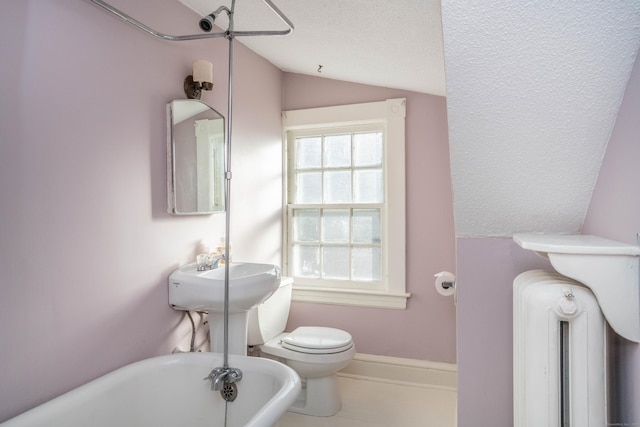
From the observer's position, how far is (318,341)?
7.43ft

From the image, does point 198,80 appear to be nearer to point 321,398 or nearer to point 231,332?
point 231,332

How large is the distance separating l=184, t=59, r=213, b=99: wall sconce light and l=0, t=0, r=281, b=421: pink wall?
0.05 metres

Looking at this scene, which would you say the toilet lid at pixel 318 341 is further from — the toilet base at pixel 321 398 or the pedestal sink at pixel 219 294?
the pedestal sink at pixel 219 294

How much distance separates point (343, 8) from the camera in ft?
5.43

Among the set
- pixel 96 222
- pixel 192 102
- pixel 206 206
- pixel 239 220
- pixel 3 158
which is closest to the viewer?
pixel 3 158

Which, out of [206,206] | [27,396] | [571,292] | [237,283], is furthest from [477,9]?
[27,396]

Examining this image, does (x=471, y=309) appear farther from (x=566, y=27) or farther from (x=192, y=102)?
(x=192, y=102)

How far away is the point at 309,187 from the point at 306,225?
0.30 metres

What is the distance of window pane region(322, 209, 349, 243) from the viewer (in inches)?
114

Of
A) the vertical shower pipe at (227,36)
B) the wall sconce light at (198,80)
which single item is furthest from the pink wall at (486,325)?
the wall sconce light at (198,80)

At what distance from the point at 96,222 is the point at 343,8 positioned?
4.44 ft

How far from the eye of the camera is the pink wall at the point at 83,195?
1.25 metres

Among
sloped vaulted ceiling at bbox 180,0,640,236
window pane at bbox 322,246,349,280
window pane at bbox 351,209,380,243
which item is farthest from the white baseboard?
sloped vaulted ceiling at bbox 180,0,640,236

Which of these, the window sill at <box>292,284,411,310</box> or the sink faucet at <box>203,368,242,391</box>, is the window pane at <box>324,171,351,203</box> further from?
the sink faucet at <box>203,368,242,391</box>
